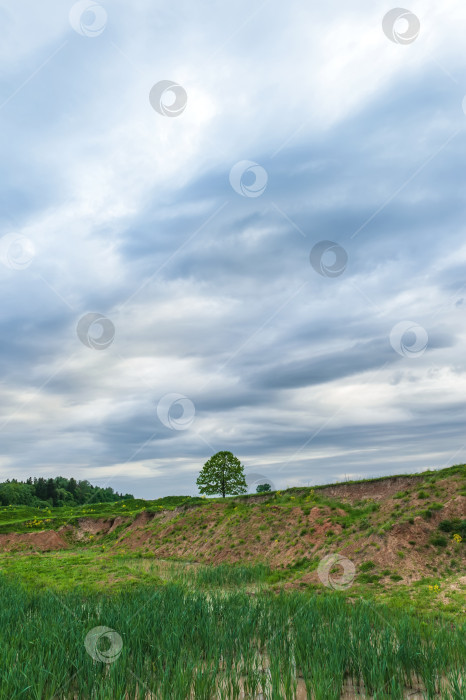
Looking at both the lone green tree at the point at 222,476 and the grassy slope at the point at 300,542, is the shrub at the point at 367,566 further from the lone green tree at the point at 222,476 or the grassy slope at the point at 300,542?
the lone green tree at the point at 222,476

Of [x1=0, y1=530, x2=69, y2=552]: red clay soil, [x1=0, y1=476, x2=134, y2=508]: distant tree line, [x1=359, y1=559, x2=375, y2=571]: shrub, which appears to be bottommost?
[x1=359, y1=559, x2=375, y2=571]: shrub

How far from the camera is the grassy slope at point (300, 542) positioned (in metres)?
21.3

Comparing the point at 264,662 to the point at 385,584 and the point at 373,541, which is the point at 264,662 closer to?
the point at 385,584

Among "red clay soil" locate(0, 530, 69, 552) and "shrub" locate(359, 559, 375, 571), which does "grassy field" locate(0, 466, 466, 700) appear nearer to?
"shrub" locate(359, 559, 375, 571)

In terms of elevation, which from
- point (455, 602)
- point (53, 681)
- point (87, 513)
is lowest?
point (455, 602)

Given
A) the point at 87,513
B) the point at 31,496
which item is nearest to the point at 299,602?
the point at 87,513

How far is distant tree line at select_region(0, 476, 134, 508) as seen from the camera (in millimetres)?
88500

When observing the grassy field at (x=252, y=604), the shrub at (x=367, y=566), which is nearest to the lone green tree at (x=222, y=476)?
the grassy field at (x=252, y=604)

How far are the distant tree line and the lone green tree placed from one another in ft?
106

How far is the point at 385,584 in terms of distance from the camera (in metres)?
20.7

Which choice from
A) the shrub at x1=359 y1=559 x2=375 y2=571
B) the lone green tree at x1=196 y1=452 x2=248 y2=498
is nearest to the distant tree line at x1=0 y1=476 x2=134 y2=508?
the lone green tree at x1=196 y1=452 x2=248 y2=498

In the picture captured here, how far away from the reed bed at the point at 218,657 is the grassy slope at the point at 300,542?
8.26m

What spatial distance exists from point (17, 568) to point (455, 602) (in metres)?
23.5

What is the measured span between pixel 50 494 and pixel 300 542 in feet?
265
